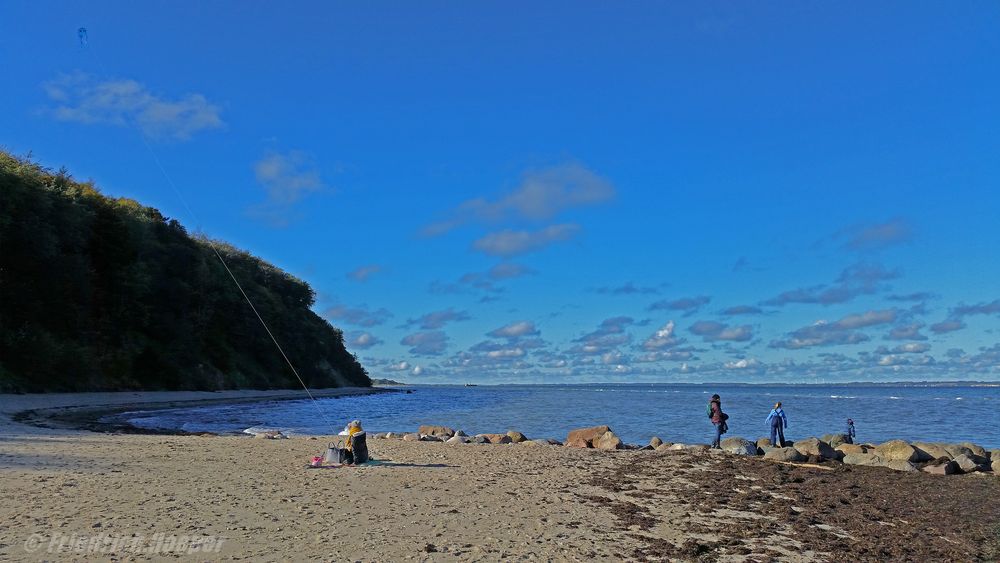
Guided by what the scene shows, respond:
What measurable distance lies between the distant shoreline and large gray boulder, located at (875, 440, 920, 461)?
2178 centimetres

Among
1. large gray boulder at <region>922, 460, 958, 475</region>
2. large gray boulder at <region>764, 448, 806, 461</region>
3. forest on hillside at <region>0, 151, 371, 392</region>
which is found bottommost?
large gray boulder at <region>922, 460, 958, 475</region>

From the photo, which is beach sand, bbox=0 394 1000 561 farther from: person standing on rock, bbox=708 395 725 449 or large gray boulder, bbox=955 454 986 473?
person standing on rock, bbox=708 395 725 449

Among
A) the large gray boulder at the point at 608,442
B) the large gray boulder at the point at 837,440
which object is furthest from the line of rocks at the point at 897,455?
the large gray boulder at the point at 608,442

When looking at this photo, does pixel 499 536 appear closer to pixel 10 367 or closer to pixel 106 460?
pixel 106 460

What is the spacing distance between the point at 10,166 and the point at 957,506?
1777 inches

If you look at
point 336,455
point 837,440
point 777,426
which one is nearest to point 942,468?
point 777,426

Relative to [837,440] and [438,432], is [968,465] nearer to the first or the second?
[837,440]

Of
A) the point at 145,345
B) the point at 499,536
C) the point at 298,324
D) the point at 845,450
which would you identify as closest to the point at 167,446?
the point at 499,536

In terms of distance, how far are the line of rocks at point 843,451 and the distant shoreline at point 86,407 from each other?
34.9 feet

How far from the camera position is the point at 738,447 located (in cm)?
1923

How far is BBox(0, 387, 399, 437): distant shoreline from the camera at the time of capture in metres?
20.4

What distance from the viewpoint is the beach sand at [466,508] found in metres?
7.80

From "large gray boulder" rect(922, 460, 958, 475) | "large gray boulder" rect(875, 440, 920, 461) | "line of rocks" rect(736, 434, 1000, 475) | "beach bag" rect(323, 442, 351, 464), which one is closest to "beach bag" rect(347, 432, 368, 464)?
"beach bag" rect(323, 442, 351, 464)

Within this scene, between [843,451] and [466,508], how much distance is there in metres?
14.4
